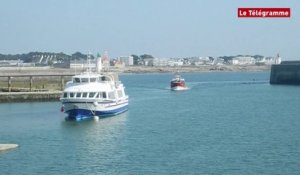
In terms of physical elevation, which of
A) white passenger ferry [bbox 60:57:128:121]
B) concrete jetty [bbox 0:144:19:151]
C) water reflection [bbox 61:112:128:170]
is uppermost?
white passenger ferry [bbox 60:57:128:121]

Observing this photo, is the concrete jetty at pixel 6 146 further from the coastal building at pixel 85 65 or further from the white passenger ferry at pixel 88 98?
the coastal building at pixel 85 65

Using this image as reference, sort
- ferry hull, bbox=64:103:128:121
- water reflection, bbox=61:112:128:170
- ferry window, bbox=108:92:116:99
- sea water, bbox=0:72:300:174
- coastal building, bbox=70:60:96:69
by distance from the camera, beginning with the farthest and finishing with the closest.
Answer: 1. coastal building, bbox=70:60:96:69
2. ferry window, bbox=108:92:116:99
3. ferry hull, bbox=64:103:128:121
4. water reflection, bbox=61:112:128:170
5. sea water, bbox=0:72:300:174

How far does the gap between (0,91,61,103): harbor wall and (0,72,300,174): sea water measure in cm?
1495

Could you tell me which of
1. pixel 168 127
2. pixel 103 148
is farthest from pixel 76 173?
pixel 168 127

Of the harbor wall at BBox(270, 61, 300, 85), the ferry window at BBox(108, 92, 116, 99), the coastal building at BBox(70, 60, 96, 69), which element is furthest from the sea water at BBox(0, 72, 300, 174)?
the harbor wall at BBox(270, 61, 300, 85)

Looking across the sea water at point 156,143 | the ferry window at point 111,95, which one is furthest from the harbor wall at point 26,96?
the ferry window at point 111,95

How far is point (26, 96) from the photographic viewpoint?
70.6 metres

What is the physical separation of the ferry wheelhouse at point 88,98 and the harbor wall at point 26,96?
747 inches

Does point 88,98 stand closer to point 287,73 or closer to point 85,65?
point 85,65

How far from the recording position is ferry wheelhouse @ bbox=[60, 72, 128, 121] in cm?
4828

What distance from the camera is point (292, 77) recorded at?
124m

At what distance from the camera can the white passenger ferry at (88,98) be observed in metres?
48.3

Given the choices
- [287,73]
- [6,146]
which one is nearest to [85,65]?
[287,73]

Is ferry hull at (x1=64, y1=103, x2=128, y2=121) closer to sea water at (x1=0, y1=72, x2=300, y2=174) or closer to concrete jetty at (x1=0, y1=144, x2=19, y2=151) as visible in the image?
sea water at (x1=0, y1=72, x2=300, y2=174)
